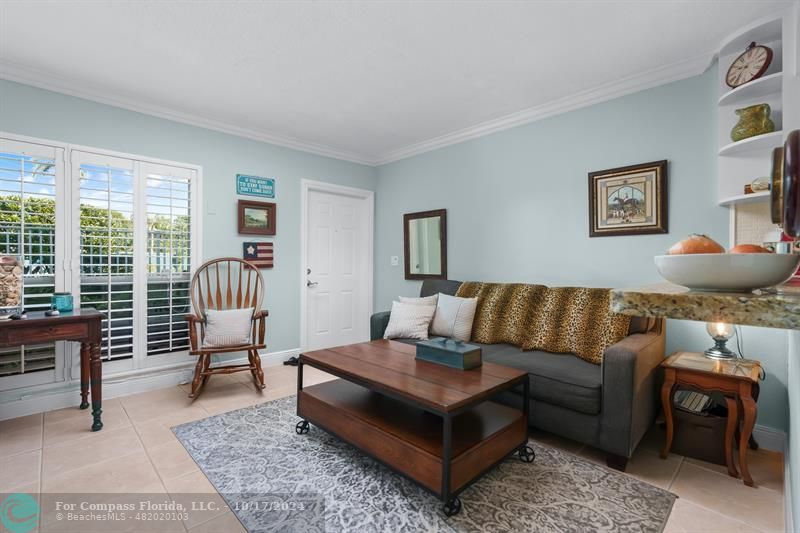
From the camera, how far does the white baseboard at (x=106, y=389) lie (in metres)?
2.75

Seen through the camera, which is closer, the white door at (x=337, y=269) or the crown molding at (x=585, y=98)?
the crown molding at (x=585, y=98)

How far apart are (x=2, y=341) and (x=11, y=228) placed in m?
0.88

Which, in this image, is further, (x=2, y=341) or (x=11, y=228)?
(x=11, y=228)

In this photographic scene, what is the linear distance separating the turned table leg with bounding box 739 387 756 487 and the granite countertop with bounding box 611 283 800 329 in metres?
1.94

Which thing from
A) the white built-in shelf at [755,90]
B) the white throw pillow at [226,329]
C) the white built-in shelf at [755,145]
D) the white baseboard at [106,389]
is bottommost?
the white baseboard at [106,389]

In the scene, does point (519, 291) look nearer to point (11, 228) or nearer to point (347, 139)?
point (347, 139)

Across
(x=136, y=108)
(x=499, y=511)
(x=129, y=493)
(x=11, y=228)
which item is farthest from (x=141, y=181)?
(x=499, y=511)

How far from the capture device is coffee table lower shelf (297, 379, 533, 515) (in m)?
1.68

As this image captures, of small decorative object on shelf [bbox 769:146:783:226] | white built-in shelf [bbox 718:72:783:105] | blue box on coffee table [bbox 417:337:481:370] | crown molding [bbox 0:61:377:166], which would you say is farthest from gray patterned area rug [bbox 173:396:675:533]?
crown molding [bbox 0:61:377:166]

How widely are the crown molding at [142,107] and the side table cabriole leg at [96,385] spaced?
197 centimetres

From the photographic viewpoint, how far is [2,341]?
7.61 ft

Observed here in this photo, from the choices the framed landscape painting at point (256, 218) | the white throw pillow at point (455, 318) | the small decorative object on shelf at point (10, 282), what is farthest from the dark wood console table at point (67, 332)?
the white throw pillow at point (455, 318)

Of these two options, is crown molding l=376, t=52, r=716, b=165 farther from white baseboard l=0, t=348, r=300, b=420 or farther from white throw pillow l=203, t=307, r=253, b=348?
white baseboard l=0, t=348, r=300, b=420

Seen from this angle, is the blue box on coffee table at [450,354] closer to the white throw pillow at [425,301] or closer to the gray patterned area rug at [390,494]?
the gray patterned area rug at [390,494]
